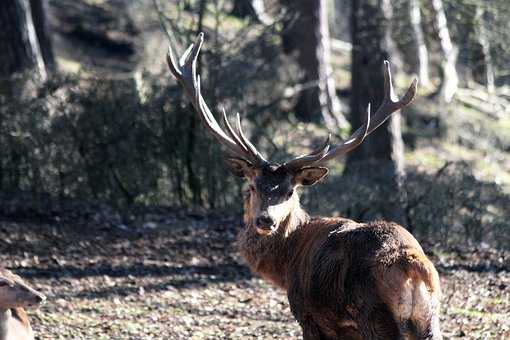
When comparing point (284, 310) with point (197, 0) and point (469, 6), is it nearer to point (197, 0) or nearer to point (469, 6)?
point (197, 0)

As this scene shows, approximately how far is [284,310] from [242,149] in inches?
90.3

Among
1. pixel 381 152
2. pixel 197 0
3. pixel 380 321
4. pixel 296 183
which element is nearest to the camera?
pixel 380 321

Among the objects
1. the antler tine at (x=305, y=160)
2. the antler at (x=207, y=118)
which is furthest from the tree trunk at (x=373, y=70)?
the antler tine at (x=305, y=160)

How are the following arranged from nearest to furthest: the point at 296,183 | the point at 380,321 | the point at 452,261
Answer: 1. the point at 380,321
2. the point at 296,183
3. the point at 452,261

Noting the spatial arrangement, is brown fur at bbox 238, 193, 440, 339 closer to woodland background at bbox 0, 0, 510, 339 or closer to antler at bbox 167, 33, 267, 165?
antler at bbox 167, 33, 267, 165

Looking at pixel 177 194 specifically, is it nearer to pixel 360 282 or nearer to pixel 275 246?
pixel 275 246

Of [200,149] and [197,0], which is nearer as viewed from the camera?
[200,149]

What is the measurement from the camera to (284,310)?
10023 millimetres

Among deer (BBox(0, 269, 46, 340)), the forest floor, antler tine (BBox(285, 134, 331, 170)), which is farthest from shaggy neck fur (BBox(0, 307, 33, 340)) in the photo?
antler tine (BBox(285, 134, 331, 170))

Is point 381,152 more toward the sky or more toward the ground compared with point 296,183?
more toward the ground

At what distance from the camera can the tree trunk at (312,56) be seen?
21.4m

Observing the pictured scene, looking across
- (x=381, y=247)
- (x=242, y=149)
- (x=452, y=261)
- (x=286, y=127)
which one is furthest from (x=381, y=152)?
(x=381, y=247)

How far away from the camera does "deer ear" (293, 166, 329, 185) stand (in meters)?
8.27

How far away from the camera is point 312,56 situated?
2166cm
